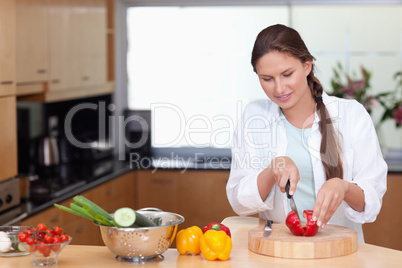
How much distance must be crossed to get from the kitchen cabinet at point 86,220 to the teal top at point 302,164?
138cm

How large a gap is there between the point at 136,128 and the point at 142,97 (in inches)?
13.6

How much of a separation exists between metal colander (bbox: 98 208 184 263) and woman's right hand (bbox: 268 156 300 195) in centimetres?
36

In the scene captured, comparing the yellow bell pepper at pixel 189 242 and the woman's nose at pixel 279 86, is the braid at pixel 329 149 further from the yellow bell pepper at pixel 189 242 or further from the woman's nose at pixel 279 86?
the yellow bell pepper at pixel 189 242

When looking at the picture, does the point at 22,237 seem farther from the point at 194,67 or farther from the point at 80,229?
the point at 194,67

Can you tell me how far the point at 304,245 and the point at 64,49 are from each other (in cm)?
250

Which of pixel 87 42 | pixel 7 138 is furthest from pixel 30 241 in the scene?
pixel 87 42

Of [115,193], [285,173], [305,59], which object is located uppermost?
[305,59]

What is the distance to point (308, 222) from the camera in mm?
1966

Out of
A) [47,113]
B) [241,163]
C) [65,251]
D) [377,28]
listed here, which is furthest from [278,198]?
[377,28]

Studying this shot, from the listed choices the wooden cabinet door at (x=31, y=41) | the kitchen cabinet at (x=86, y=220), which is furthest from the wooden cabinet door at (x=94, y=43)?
the kitchen cabinet at (x=86, y=220)

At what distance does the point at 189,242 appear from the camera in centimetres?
196

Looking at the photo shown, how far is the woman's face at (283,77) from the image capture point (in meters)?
2.15

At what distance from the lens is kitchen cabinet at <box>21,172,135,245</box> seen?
3256 millimetres

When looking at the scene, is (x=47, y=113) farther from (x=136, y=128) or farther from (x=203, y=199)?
(x=203, y=199)
